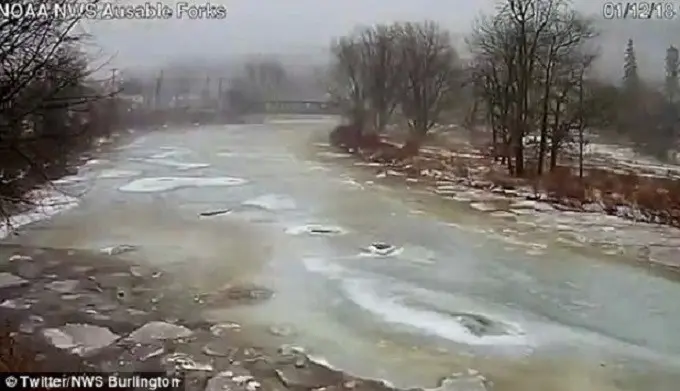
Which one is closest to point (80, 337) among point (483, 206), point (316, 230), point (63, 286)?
point (63, 286)

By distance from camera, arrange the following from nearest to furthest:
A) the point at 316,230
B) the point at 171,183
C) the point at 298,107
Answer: the point at 316,230 < the point at 298,107 < the point at 171,183

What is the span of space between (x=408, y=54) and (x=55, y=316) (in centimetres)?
214

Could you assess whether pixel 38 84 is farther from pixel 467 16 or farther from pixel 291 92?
pixel 467 16

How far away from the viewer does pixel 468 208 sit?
161 inches

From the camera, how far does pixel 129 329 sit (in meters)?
2.54

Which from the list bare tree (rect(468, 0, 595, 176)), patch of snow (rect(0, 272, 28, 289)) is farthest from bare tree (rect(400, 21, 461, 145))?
patch of snow (rect(0, 272, 28, 289))

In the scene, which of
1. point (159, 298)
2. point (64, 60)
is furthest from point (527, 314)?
point (64, 60)

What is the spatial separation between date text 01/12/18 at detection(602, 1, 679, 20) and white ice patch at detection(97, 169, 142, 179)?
2.44 m

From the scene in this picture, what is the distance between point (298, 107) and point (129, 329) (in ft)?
5.09

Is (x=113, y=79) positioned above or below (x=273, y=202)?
above

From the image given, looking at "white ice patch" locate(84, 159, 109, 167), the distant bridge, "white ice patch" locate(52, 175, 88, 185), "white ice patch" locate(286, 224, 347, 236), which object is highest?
the distant bridge

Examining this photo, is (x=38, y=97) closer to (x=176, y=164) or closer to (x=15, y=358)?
(x=15, y=358)

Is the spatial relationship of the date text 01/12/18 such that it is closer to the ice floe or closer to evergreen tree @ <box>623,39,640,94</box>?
evergreen tree @ <box>623,39,640,94</box>

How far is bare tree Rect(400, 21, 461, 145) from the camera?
12.5 feet
